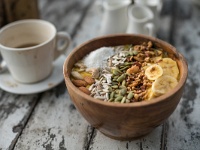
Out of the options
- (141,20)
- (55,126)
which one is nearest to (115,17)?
(141,20)

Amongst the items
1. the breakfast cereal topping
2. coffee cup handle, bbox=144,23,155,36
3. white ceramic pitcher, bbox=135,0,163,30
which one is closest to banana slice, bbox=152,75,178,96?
the breakfast cereal topping

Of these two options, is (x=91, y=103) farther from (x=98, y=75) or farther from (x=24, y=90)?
(x=24, y=90)

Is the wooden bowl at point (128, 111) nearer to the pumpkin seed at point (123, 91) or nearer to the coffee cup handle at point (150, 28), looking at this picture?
the pumpkin seed at point (123, 91)

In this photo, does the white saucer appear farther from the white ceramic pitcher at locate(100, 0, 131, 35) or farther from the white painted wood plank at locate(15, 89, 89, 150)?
the white ceramic pitcher at locate(100, 0, 131, 35)

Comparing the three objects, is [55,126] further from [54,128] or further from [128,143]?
[128,143]

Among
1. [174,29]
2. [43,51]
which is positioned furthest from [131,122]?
[174,29]

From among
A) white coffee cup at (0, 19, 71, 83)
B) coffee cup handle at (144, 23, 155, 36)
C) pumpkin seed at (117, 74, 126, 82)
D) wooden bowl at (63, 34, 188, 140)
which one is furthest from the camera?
coffee cup handle at (144, 23, 155, 36)
